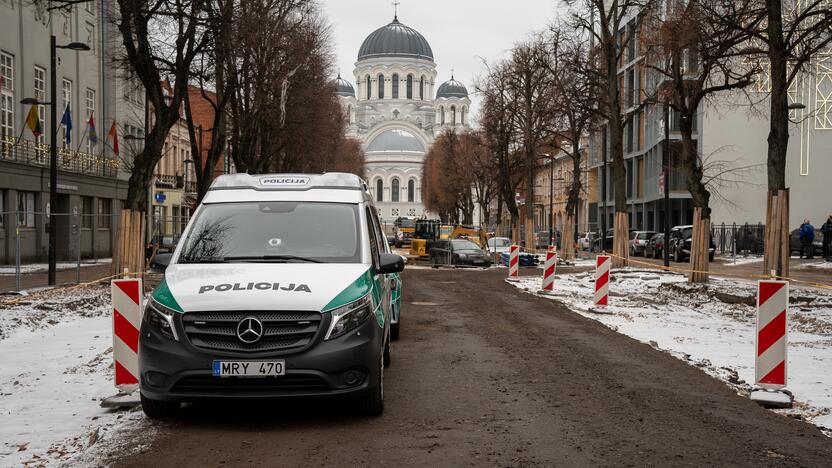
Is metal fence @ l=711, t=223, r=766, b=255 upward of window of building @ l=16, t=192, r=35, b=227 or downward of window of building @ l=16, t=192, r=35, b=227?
downward

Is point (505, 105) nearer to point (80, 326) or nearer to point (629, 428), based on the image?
point (80, 326)

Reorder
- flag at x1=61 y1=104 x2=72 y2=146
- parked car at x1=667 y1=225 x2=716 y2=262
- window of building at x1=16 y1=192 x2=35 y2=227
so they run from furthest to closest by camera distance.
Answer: parked car at x1=667 y1=225 x2=716 y2=262 → flag at x1=61 y1=104 x2=72 y2=146 → window of building at x1=16 y1=192 x2=35 y2=227

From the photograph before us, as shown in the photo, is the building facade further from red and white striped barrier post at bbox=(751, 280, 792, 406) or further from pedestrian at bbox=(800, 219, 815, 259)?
pedestrian at bbox=(800, 219, 815, 259)

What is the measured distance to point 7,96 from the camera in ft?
112

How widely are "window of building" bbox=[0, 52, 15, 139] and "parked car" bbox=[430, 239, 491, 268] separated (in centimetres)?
1838

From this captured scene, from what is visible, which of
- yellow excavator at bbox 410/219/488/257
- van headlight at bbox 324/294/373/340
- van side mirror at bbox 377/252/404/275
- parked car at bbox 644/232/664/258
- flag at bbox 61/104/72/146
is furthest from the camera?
yellow excavator at bbox 410/219/488/257

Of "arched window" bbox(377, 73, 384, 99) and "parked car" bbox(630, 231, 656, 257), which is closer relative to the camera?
"parked car" bbox(630, 231, 656, 257)

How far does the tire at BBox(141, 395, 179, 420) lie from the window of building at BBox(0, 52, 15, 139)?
29616 mm

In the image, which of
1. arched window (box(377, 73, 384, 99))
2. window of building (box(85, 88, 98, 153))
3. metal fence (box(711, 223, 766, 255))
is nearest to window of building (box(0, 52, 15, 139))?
window of building (box(85, 88, 98, 153))

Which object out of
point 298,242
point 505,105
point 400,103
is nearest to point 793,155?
point 505,105

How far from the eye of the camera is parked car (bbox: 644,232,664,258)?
43969mm

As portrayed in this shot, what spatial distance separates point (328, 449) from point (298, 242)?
234 cm

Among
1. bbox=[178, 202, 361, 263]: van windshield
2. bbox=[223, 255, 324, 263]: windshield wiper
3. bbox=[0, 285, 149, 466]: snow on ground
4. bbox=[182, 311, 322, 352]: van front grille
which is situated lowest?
bbox=[0, 285, 149, 466]: snow on ground

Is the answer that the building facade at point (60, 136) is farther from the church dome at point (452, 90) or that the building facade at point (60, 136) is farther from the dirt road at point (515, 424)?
the church dome at point (452, 90)
